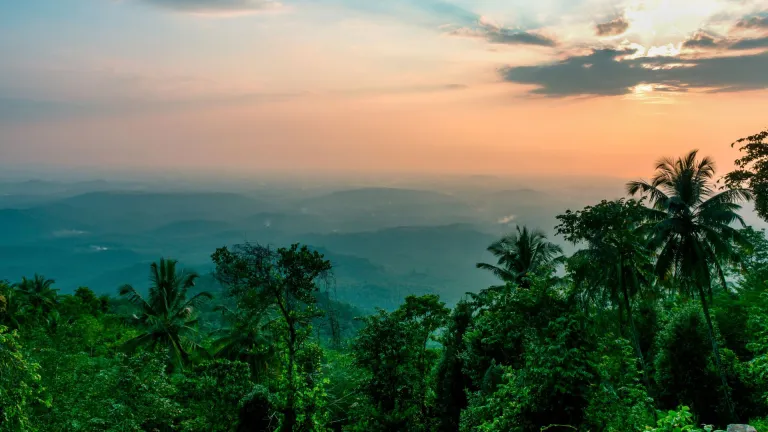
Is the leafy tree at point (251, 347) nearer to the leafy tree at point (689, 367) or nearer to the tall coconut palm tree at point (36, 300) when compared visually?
the tall coconut palm tree at point (36, 300)

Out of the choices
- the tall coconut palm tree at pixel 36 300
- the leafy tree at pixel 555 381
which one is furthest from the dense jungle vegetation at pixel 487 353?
the tall coconut palm tree at pixel 36 300

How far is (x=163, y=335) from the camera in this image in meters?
28.0

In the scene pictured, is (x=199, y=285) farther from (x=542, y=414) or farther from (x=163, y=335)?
(x=542, y=414)

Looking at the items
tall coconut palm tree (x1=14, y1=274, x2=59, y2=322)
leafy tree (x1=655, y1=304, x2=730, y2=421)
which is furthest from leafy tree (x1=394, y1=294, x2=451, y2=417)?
tall coconut palm tree (x1=14, y1=274, x2=59, y2=322)

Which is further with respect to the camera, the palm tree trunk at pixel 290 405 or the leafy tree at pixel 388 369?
the leafy tree at pixel 388 369

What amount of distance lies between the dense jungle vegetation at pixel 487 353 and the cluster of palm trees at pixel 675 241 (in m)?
0.07

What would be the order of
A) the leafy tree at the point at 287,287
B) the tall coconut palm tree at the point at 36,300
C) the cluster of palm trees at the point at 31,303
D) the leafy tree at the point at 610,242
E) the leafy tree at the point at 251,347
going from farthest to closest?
the tall coconut palm tree at the point at 36,300 → the cluster of palm trees at the point at 31,303 → the leafy tree at the point at 251,347 → the leafy tree at the point at 287,287 → the leafy tree at the point at 610,242

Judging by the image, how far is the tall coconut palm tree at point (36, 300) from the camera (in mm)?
39531

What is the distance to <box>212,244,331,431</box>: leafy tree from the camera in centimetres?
2041

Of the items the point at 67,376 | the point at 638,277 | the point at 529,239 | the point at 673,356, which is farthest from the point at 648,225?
the point at 67,376

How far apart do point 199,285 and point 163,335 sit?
180m

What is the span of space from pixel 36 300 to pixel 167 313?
25.8m

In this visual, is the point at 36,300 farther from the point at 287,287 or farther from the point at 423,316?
the point at 423,316

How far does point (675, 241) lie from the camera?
22.2 m
